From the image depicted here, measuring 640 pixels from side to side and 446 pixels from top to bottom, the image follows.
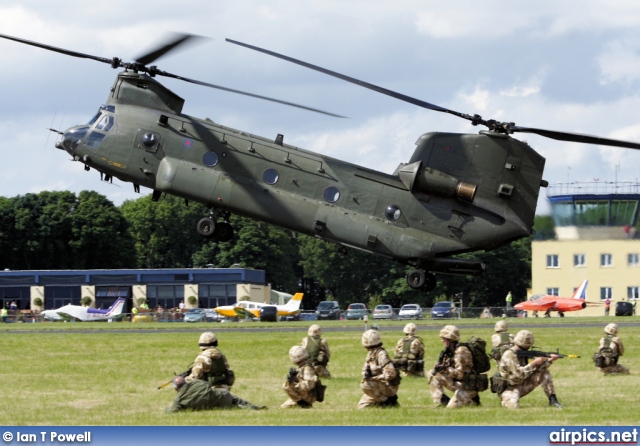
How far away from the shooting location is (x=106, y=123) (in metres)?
35.7

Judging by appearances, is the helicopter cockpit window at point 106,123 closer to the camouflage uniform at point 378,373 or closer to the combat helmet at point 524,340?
the camouflage uniform at point 378,373

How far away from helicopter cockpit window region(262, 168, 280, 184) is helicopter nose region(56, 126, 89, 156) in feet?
19.2

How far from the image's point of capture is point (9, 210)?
407 ft

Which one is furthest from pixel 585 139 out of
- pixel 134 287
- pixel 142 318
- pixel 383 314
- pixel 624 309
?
pixel 134 287

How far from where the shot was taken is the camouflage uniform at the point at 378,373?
23141 millimetres

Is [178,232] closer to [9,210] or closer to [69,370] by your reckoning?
[9,210]

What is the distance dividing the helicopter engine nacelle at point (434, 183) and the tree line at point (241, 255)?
77397 millimetres

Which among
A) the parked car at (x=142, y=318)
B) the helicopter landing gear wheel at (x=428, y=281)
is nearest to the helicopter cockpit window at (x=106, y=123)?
the helicopter landing gear wheel at (x=428, y=281)

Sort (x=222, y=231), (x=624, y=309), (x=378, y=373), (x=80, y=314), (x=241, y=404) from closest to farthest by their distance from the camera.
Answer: (x=378, y=373) → (x=241, y=404) → (x=222, y=231) → (x=624, y=309) → (x=80, y=314)

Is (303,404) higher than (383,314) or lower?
lower

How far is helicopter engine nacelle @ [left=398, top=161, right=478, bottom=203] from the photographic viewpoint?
33.9 meters

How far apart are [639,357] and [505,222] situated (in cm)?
940

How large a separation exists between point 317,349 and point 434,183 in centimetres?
594

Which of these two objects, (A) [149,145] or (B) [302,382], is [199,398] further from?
(A) [149,145]
